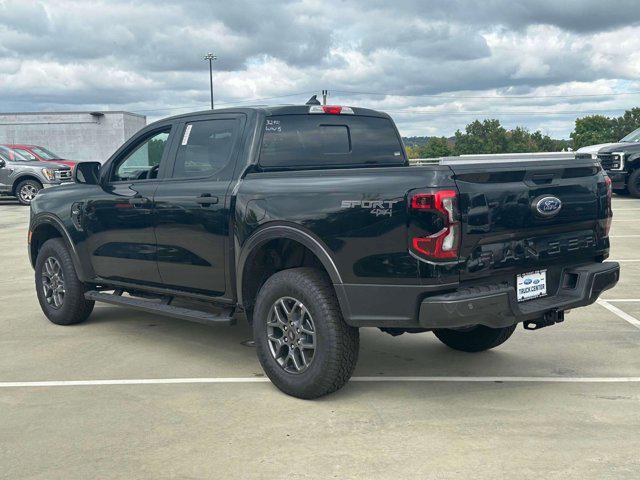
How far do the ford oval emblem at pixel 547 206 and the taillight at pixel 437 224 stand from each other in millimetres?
687

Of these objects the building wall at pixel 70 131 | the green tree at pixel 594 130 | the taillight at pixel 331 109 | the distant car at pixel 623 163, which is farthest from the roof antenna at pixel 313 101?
the green tree at pixel 594 130

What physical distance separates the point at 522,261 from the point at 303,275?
1331 mm

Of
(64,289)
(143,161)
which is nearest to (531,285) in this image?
(143,161)

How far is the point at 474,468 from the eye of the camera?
12.0 feet

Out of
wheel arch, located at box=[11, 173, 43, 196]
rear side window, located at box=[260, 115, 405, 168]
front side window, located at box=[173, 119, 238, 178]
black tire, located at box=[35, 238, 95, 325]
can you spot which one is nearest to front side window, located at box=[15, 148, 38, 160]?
wheel arch, located at box=[11, 173, 43, 196]

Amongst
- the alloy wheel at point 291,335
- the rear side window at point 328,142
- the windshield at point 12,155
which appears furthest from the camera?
the windshield at point 12,155

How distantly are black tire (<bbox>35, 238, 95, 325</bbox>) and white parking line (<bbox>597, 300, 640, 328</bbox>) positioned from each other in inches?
193

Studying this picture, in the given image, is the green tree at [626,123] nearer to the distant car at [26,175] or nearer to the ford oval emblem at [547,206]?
the distant car at [26,175]

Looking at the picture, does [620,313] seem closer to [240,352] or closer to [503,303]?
[503,303]

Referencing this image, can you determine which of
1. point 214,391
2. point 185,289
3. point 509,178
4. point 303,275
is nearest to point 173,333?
point 185,289

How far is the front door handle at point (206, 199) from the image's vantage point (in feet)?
17.5

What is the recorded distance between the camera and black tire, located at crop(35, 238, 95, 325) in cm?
687

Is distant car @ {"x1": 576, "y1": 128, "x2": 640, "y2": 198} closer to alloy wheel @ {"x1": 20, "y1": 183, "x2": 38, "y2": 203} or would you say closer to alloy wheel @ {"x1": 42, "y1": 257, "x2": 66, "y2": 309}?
alloy wheel @ {"x1": 20, "y1": 183, "x2": 38, "y2": 203}

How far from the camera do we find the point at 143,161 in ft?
20.8
